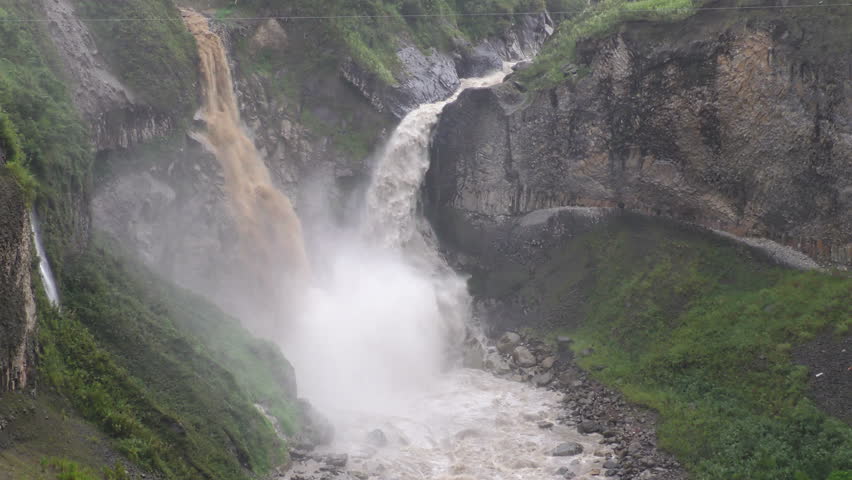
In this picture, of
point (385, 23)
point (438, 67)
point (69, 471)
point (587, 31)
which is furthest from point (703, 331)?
point (385, 23)

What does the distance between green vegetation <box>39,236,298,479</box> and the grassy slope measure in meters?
12.6

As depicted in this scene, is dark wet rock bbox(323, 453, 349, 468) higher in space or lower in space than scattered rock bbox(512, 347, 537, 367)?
lower

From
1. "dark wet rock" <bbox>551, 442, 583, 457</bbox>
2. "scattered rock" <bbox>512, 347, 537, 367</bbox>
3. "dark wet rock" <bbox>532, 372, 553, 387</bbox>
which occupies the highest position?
"scattered rock" <bbox>512, 347, 537, 367</bbox>

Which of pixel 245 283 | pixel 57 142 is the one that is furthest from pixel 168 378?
pixel 245 283

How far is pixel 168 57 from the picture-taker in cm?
3012

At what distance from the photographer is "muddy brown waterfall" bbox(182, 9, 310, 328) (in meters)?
30.5

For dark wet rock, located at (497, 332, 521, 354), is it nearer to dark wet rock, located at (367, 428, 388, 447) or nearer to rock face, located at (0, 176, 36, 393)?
dark wet rock, located at (367, 428, 388, 447)

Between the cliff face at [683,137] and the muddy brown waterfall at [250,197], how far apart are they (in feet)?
27.2

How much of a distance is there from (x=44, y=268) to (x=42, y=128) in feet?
17.4

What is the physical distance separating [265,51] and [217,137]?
7.57 meters

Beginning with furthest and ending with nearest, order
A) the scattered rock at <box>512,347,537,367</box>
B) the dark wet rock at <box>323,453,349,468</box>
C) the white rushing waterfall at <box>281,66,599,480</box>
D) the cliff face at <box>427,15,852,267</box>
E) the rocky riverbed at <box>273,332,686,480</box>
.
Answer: the scattered rock at <box>512,347,537,367</box>, the cliff face at <box>427,15,852,267</box>, the white rushing waterfall at <box>281,66,599,480</box>, the rocky riverbed at <box>273,332,686,480</box>, the dark wet rock at <box>323,453,349,468</box>

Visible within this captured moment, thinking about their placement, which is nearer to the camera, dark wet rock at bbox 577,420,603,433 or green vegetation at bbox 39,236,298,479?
green vegetation at bbox 39,236,298,479

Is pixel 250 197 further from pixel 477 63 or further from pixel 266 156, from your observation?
pixel 477 63

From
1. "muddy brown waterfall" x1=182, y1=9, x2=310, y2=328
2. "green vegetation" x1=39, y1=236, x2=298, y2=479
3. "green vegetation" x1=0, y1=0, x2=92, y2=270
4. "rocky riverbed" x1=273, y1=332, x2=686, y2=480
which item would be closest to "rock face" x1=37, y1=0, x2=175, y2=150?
"green vegetation" x1=0, y1=0, x2=92, y2=270
